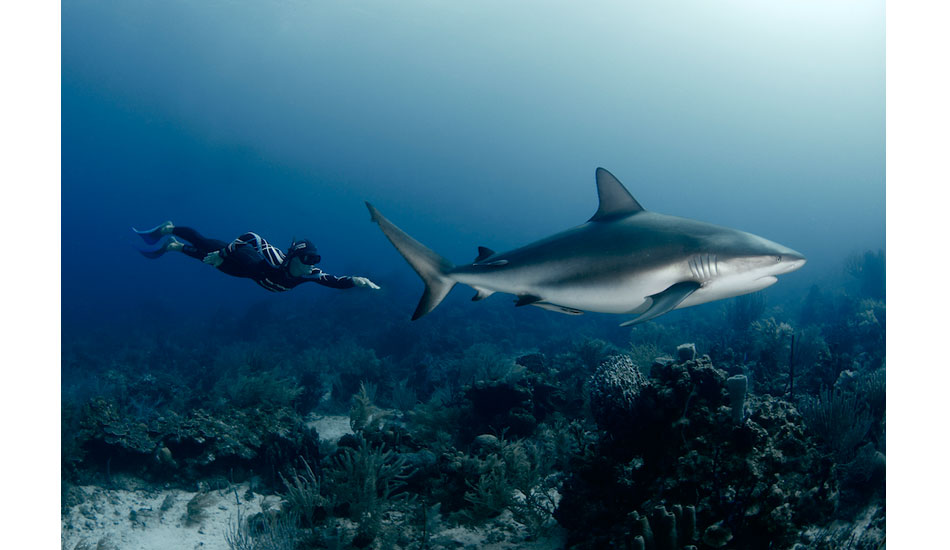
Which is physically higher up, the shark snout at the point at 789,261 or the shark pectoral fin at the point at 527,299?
the shark snout at the point at 789,261

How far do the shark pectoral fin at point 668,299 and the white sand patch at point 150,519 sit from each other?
4.72 meters

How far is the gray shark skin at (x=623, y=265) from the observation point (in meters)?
3.42

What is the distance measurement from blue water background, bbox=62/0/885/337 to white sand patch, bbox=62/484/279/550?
19065mm

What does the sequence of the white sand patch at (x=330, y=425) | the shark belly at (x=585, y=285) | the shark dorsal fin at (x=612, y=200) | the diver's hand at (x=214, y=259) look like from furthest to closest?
the white sand patch at (x=330, y=425) < the diver's hand at (x=214, y=259) < the shark dorsal fin at (x=612, y=200) < the shark belly at (x=585, y=285)

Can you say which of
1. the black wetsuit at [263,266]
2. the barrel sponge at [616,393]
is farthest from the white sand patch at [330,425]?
the barrel sponge at [616,393]

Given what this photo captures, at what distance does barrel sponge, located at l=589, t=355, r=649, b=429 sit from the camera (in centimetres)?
417

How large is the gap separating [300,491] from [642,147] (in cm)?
14679

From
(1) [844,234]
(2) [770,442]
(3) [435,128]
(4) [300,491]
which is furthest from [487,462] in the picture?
(1) [844,234]

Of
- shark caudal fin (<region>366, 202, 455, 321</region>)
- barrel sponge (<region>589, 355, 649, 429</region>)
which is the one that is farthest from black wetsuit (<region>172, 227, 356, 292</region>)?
barrel sponge (<region>589, 355, 649, 429</region>)

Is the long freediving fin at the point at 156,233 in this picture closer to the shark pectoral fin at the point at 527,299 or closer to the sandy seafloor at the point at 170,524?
the sandy seafloor at the point at 170,524

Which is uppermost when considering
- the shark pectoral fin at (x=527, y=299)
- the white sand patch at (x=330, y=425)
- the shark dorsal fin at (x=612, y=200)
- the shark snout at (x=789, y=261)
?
the shark dorsal fin at (x=612, y=200)

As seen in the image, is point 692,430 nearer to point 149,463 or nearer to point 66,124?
point 149,463

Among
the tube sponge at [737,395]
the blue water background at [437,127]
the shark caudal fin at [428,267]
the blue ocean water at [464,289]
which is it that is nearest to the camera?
the tube sponge at [737,395]

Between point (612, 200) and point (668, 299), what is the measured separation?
61.8 inches
